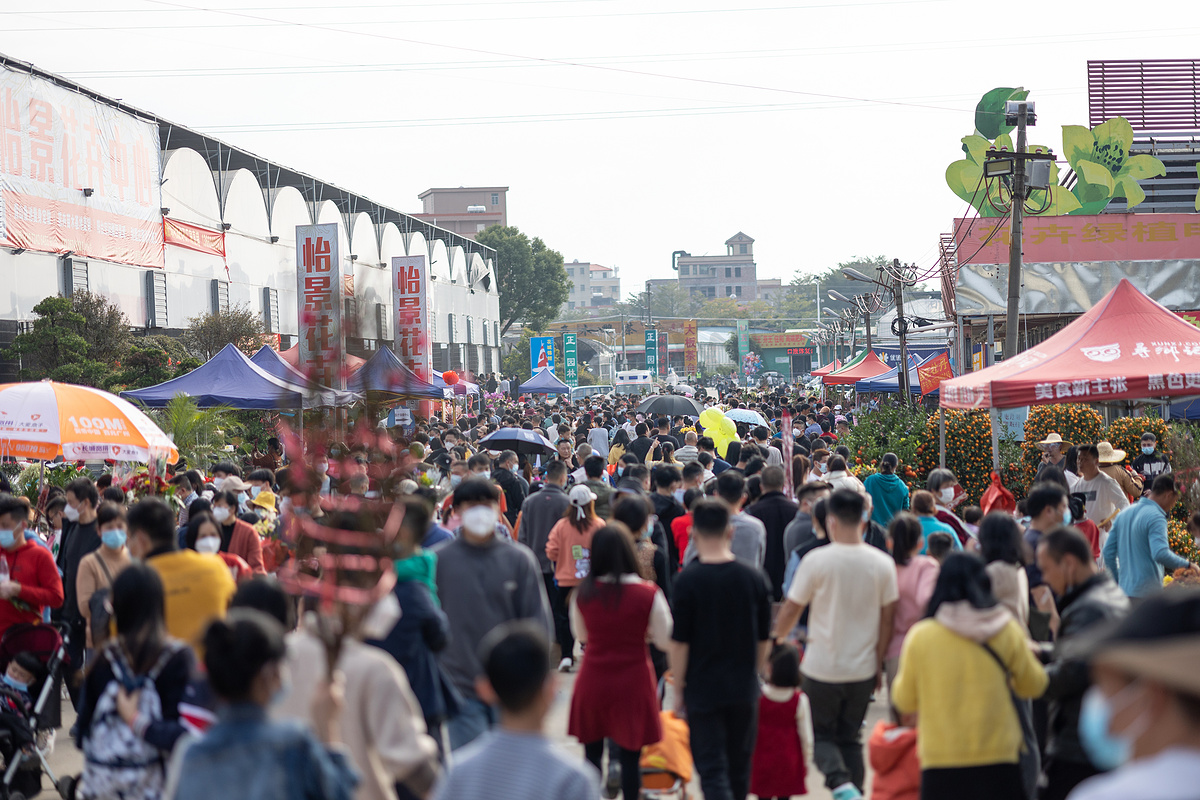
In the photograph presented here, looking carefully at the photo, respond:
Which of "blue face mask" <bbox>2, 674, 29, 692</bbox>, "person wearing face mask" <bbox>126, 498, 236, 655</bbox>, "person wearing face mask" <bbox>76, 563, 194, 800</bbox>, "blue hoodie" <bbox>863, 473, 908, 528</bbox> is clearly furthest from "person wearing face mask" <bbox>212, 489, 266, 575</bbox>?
"blue hoodie" <bbox>863, 473, 908, 528</bbox>

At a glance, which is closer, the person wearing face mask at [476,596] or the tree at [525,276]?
the person wearing face mask at [476,596]

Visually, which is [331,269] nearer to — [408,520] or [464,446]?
[464,446]

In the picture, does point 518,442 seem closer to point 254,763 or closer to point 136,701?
point 136,701

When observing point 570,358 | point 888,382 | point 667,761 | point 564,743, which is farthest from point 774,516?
point 570,358

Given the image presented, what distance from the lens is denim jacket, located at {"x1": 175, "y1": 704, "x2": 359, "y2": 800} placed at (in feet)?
8.87

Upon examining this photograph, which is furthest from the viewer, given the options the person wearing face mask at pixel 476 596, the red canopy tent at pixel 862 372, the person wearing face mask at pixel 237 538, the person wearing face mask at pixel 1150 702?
the red canopy tent at pixel 862 372

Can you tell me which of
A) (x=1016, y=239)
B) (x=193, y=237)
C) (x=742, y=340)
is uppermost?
(x=193, y=237)

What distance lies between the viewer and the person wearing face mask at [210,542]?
18.7ft

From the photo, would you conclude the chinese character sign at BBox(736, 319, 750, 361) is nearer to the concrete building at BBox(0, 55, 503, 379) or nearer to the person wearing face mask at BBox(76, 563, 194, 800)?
the concrete building at BBox(0, 55, 503, 379)

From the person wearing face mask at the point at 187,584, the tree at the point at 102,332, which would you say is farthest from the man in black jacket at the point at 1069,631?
the tree at the point at 102,332

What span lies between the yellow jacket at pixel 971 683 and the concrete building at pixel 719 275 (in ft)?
429

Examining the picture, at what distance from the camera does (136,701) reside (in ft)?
11.6

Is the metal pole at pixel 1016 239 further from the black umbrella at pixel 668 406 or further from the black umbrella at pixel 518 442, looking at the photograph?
the black umbrella at pixel 668 406

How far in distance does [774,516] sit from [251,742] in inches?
213
